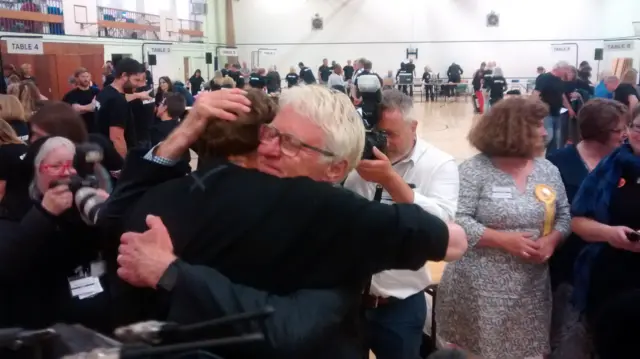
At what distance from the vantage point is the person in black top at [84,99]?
659cm

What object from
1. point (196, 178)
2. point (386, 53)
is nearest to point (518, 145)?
point (196, 178)

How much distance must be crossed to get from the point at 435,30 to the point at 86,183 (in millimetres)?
23711

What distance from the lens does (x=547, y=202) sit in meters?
2.39

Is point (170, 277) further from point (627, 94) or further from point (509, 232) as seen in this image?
point (627, 94)

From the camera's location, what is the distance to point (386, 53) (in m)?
24.6

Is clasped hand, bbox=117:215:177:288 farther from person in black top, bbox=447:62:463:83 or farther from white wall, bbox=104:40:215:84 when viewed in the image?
person in black top, bbox=447:62:463:83

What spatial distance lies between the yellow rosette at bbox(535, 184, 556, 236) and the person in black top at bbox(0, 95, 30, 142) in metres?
3.59

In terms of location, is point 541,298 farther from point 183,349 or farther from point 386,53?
point 386,53

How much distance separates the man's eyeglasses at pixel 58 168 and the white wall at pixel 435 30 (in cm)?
2343

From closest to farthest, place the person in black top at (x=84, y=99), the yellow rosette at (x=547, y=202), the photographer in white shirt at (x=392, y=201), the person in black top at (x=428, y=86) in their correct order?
the photographer in white shirt at (x=392, y=201) < the yellow rosette at (x=547, y=202) < the person in black top at (x=84, y=99) < the person in black top at (x=428, y=86)

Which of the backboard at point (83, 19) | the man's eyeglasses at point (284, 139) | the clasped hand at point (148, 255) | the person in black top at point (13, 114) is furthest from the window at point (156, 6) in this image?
the clasped hand at point (148, 255)

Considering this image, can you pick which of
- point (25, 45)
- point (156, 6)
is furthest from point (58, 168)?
point (156, 6)

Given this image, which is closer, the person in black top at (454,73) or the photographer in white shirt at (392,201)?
the photographer in white shirt at (392,201)

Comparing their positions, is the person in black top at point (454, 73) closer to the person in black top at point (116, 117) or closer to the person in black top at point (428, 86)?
the person in black top at point (428, 86)
